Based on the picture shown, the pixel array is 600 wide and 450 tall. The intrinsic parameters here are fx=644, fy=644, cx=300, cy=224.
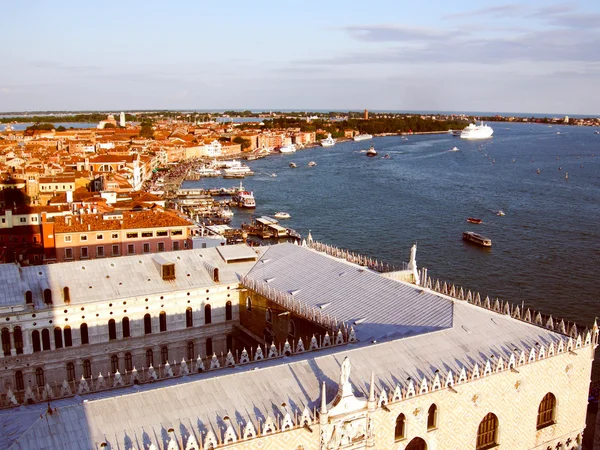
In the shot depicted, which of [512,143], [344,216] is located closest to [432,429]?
[344,216]

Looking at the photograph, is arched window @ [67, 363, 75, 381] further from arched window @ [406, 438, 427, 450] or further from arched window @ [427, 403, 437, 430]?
arched window @ [427, 403, 437, 430]

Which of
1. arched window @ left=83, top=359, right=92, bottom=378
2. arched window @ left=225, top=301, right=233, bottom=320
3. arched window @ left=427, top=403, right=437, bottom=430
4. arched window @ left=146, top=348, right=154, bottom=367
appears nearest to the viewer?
arched window @ left=427, top=403, right=437, bottom=430

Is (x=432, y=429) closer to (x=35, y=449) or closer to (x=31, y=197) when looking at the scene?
(x=35, y=449)

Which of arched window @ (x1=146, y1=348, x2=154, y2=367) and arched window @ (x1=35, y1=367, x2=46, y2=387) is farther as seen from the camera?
arched window @ (x1=146, y1=348, x2=154, y2=367)

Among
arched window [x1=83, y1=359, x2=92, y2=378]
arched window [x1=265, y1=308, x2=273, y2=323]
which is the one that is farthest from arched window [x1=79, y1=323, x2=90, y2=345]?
arched window [x1=265, y1=308, x2=273, y2=323]

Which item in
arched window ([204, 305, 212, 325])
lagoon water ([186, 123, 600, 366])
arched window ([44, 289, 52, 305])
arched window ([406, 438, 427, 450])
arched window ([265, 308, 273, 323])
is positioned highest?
arched window ([44, 289, 52, 305])

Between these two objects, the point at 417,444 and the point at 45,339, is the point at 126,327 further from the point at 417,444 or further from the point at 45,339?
the point at 417,444

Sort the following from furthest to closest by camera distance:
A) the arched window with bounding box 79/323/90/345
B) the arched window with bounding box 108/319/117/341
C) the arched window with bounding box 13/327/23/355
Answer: the arched window with bounding box 108/319/117/341 < the arched window with bounding box 79/323/90/345 < the arched window with bounding box 13/327/23/355

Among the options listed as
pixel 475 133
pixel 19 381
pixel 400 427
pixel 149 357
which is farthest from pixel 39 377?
pixel 475 133
